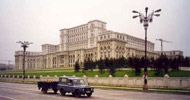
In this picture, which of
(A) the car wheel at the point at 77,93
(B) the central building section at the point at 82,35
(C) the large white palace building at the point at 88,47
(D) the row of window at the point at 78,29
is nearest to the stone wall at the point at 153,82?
(A) the car wheel at the point at 77,93

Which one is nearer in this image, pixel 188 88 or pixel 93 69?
pixel 188 88

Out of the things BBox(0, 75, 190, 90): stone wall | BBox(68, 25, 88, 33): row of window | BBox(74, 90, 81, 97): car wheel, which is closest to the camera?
BBox(74, 90, 81, 97): car wheel

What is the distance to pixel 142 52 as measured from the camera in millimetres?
141250

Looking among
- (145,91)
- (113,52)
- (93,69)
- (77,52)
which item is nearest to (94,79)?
(145,91)

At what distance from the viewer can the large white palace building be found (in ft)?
371

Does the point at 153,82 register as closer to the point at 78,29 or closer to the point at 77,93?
the point at 77,93

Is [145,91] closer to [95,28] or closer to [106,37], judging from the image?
[106,37]

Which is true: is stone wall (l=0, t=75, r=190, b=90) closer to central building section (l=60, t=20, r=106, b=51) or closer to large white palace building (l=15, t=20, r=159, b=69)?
large white palace building (l=15, t=20, r=159, b=69)

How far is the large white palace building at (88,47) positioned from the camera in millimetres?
113150

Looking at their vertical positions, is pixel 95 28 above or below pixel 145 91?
above

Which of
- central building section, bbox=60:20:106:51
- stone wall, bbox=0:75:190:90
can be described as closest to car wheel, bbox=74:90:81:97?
stone wall, bbox=0:75:190:90

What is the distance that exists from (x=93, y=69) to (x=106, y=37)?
145 feet

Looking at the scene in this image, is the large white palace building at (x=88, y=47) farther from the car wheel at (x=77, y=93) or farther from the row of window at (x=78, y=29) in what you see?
the car wheel at (x=77, y=93)

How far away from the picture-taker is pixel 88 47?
14050 centimetres
